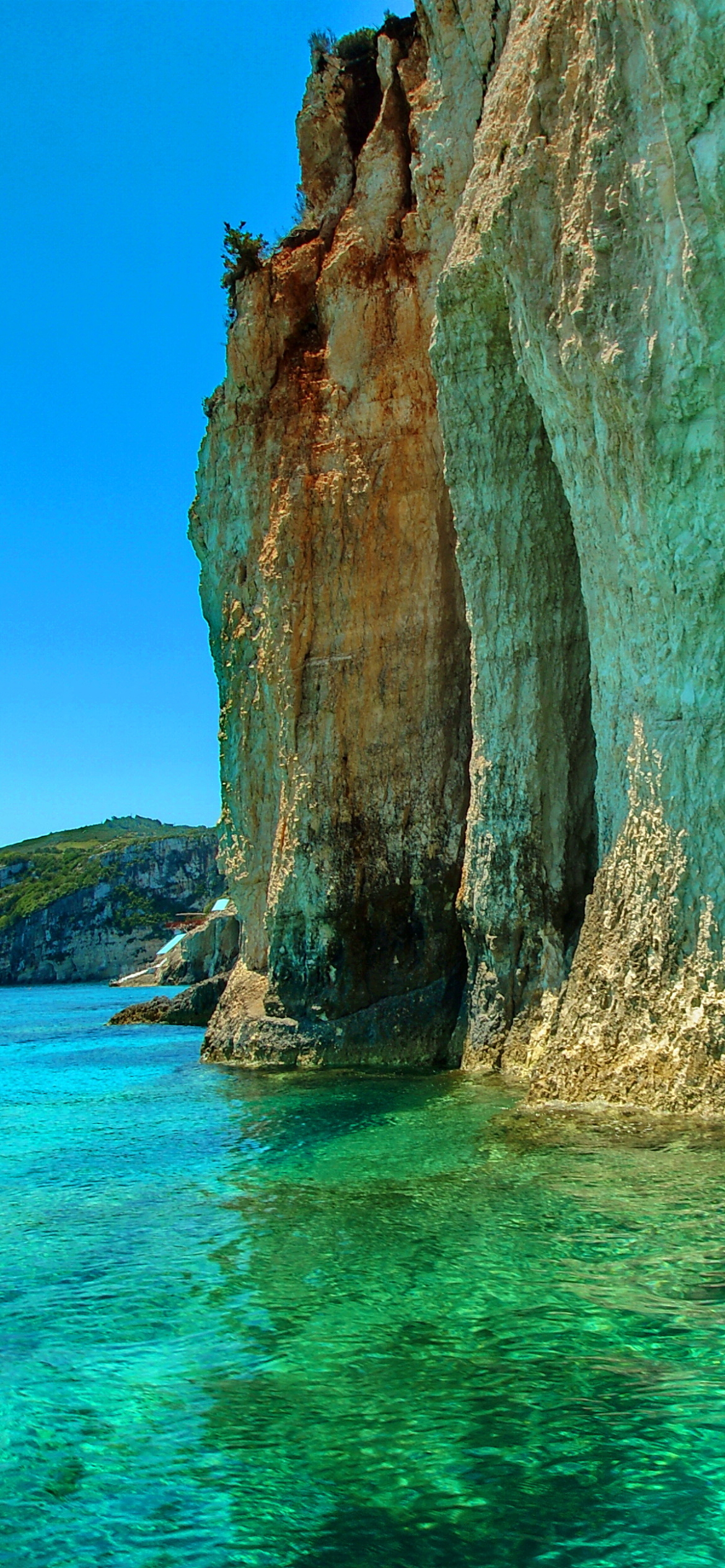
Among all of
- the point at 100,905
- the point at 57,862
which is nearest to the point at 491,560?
the point at 100,905

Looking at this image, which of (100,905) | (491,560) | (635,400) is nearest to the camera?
(635,400)

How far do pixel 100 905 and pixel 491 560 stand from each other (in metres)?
85.1

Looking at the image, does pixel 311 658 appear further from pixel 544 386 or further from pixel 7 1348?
pixel 7 1348

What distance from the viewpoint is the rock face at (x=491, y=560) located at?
31.9 feet

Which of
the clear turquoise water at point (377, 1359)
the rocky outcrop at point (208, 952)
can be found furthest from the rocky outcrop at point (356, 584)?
the rocky outcrop at point (208, 952)

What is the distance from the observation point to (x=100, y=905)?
312 feet

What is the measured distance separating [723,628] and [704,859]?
76.6 inches

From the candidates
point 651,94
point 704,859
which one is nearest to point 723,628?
point 704,859

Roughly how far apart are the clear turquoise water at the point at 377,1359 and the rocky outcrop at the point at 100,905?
256ft

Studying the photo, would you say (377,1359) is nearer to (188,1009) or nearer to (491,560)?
(491,560)

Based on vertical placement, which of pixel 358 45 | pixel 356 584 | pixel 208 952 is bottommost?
pixel 208 952

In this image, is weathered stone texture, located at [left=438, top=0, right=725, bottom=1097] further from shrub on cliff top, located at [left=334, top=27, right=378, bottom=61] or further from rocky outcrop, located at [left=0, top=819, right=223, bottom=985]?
rocky outcrop, located at [left=0, top=819, right=223, bottom=985]

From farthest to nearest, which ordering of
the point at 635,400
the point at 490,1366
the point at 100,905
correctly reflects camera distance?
the point at 100,905, the point at 635,400, the point at 490,1366

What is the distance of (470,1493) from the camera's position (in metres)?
3.89
